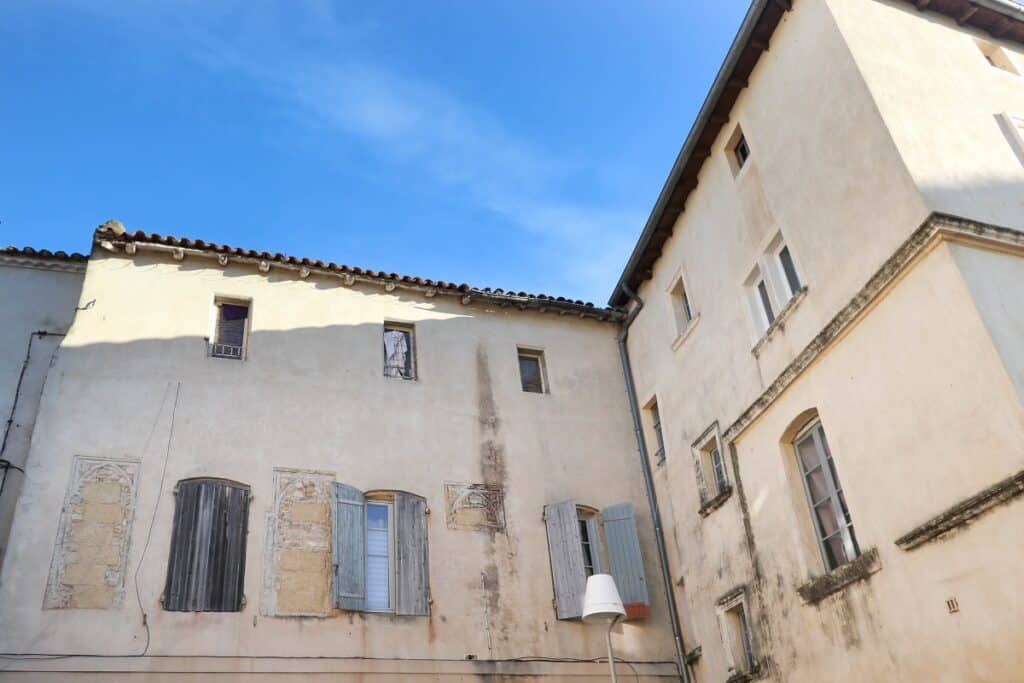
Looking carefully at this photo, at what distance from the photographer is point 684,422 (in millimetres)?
13625

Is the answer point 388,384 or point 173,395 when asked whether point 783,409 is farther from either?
point 173,395

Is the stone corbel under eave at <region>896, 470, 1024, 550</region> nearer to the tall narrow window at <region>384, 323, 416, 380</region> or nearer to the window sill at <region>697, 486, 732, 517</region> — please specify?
the window sill at <region>697, 486, 732, 517</region>

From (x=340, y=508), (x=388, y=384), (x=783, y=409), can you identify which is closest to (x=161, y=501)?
(x=340, y=508)

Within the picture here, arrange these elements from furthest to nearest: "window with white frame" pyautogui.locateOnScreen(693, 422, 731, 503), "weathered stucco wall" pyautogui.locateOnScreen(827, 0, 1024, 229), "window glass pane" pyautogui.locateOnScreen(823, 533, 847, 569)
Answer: "window with white frame" pyautogui.locateOnScreen(693, 422, 731, 503)
"window glass pane" pyautogui.locateOnScreen(823, 533, 847, 569)
"weathered stucco wall" pyautogui.locateOnScreen(827, 0, 1024, 229)

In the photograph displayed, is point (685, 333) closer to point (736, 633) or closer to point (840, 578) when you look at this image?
point (736, 633)

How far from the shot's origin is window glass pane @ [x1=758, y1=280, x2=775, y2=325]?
461 inches

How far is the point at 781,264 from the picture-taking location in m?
11.6

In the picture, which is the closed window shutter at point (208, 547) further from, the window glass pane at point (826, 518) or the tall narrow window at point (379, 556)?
the window glass pane at point (826, 518)

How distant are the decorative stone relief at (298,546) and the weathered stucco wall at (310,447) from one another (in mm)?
27

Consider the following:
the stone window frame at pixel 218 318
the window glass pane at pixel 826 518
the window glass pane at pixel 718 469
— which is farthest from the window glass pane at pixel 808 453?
the stone window frame at pixel 218 318

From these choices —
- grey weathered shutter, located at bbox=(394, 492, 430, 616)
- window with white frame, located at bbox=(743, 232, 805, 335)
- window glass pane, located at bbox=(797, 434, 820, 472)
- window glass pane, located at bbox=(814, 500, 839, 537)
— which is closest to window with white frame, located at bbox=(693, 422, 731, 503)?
window glass pane, located at bbox=(797, 434, 820, 472)

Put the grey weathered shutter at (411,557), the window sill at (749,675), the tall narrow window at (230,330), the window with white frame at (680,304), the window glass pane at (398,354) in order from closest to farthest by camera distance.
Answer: the window sill at (749,675) → the grey weathered shutter at (411,557) → the tall narrow window at (230,330) → the window glass pane at (398,354) → the window with white frame at (680,304)

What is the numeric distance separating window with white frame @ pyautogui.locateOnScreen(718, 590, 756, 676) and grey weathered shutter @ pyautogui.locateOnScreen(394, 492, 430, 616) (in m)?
4.15

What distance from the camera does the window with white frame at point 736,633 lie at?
11.3 metres
